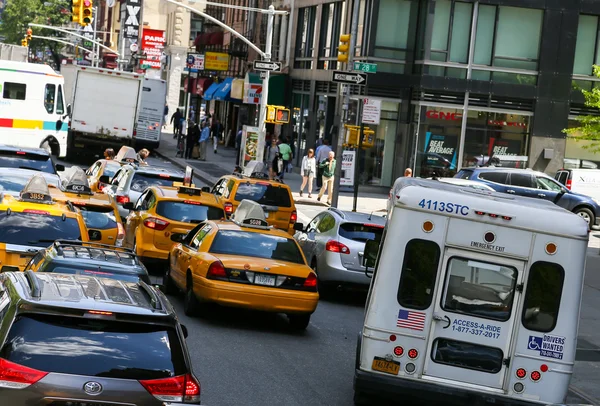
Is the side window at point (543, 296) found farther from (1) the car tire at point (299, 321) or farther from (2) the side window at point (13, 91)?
(2) the side window at point (13, 91)

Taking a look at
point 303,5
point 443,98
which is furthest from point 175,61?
point 443,98

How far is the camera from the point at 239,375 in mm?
12586

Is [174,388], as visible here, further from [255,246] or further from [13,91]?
[13,91]

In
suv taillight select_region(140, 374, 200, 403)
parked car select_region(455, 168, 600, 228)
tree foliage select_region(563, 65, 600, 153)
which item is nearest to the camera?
suv taillight select_region(140, 374, 200, 403)

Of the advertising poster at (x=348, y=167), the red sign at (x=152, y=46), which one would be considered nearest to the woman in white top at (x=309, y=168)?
Result: the advertising poster at (x=348, y=167)

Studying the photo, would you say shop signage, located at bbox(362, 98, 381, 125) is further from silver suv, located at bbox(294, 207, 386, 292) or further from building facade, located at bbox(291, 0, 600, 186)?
building facade, located at bbox(291, 0, 600, 186)

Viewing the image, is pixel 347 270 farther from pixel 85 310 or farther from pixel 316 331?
pixel 85 310

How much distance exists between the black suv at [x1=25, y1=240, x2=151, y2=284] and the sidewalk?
23572mm

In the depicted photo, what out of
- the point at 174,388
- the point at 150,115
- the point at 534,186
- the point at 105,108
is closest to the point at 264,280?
the point at 174,388

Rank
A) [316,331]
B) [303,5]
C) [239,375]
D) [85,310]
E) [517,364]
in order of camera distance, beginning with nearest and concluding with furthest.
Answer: [85,310], [517,364], [239,375], [316,331], [303,5]

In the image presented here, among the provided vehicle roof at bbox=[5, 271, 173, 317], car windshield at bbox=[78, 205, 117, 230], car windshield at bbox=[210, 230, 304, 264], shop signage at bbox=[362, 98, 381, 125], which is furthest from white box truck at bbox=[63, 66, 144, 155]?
vehicle roof at bbox=[5, 271, 173, 317]

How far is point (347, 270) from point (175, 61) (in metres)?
79.2

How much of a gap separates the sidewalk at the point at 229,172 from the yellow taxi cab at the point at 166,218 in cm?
1623

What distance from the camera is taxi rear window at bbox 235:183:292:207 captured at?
2511 cm
